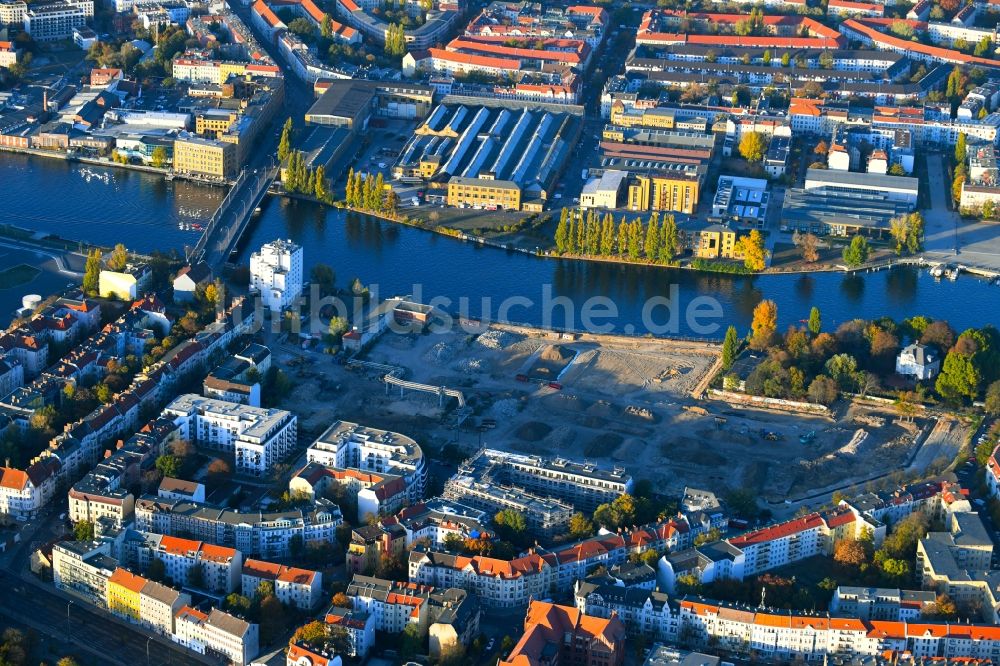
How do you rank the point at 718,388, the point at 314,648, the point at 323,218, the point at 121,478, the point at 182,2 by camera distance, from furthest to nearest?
1. the point at 182,2
2. the point at 323,218
3. the point at 718,388
4. the point at 121,478
5. the point at 314,648

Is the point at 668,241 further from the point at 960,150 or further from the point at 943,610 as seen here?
the point at 943,610

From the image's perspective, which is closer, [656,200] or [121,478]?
[121,478]

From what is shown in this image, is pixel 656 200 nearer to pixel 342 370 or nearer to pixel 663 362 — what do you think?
pixel 663 362

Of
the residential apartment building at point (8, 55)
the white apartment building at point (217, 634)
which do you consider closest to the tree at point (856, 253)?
the white apartment building at point (217, 634)

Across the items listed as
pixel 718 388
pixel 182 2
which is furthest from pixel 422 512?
pixel 182 2

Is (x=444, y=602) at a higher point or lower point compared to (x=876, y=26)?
lower

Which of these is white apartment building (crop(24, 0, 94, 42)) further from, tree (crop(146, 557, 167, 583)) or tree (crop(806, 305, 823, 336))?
tree (crop(146, 557, 167, 583))

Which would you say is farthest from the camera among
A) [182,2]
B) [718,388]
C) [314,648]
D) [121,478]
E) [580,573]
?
[182,2]

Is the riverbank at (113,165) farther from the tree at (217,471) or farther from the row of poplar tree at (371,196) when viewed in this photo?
the tree at (217,471)

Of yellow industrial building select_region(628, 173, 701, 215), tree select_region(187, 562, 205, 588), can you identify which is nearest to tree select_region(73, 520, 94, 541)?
tree select_region(187, 562, 205, 588)
